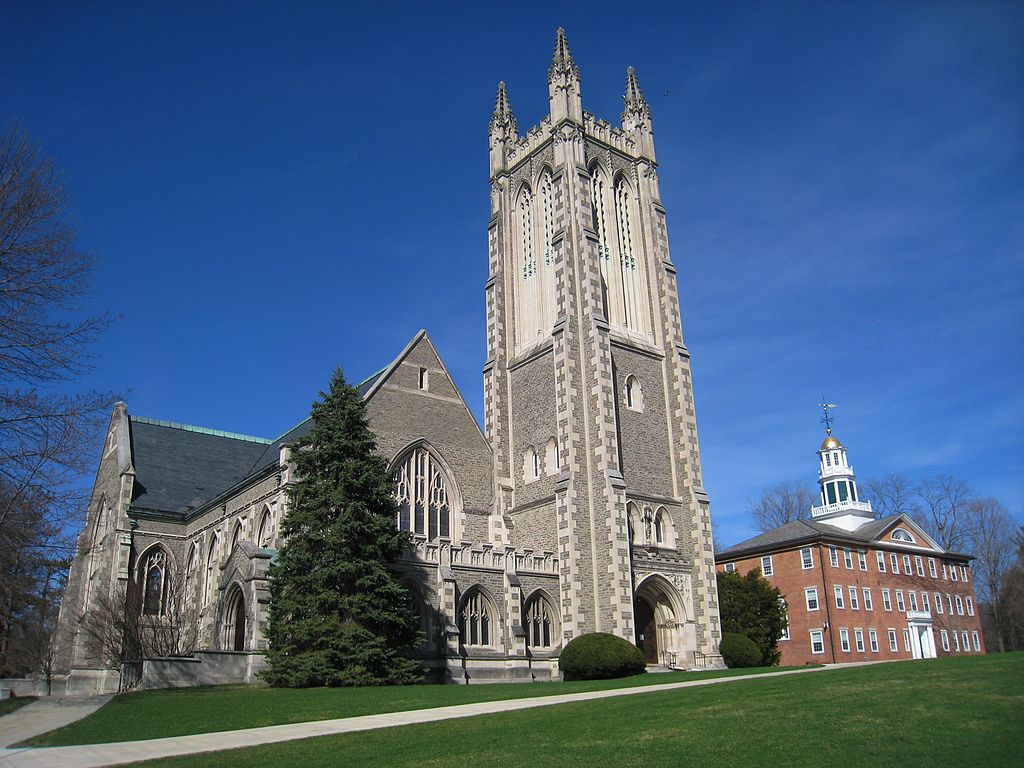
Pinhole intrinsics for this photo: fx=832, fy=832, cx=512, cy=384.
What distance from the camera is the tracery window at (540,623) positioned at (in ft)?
99.7

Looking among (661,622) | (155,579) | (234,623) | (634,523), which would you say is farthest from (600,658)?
(155,579)

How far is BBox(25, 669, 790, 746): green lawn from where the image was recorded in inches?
568

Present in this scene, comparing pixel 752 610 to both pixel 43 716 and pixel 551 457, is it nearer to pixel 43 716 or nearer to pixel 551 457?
pixel 551 457

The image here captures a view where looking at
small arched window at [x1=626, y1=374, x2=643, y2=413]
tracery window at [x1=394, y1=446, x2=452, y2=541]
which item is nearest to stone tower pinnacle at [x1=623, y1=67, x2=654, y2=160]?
small arched window at [x1=626, y1=374, x2=643, y2=413]

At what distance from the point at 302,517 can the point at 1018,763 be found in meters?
20.3

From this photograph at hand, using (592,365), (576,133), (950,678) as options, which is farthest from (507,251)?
(950,678)

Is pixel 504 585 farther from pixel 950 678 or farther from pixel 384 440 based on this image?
pixel 950 678

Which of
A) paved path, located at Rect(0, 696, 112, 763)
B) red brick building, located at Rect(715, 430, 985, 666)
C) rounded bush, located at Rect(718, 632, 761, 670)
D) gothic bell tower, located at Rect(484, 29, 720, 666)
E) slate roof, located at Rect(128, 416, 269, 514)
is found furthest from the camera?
red brick building, located at Rect(715, 430, 985, 666)

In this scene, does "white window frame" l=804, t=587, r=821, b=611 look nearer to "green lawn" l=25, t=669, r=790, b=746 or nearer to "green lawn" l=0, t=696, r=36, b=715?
"green lawn" l=25, t=669, r=790, b=746

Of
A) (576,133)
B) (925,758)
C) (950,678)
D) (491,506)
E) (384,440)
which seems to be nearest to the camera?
(925,758)

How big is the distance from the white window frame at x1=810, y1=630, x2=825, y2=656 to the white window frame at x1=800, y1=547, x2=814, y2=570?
358 cm

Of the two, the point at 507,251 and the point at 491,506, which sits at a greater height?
the point at 507,251

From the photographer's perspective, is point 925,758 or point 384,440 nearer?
point 925,758

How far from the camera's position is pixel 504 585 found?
1171 inches
